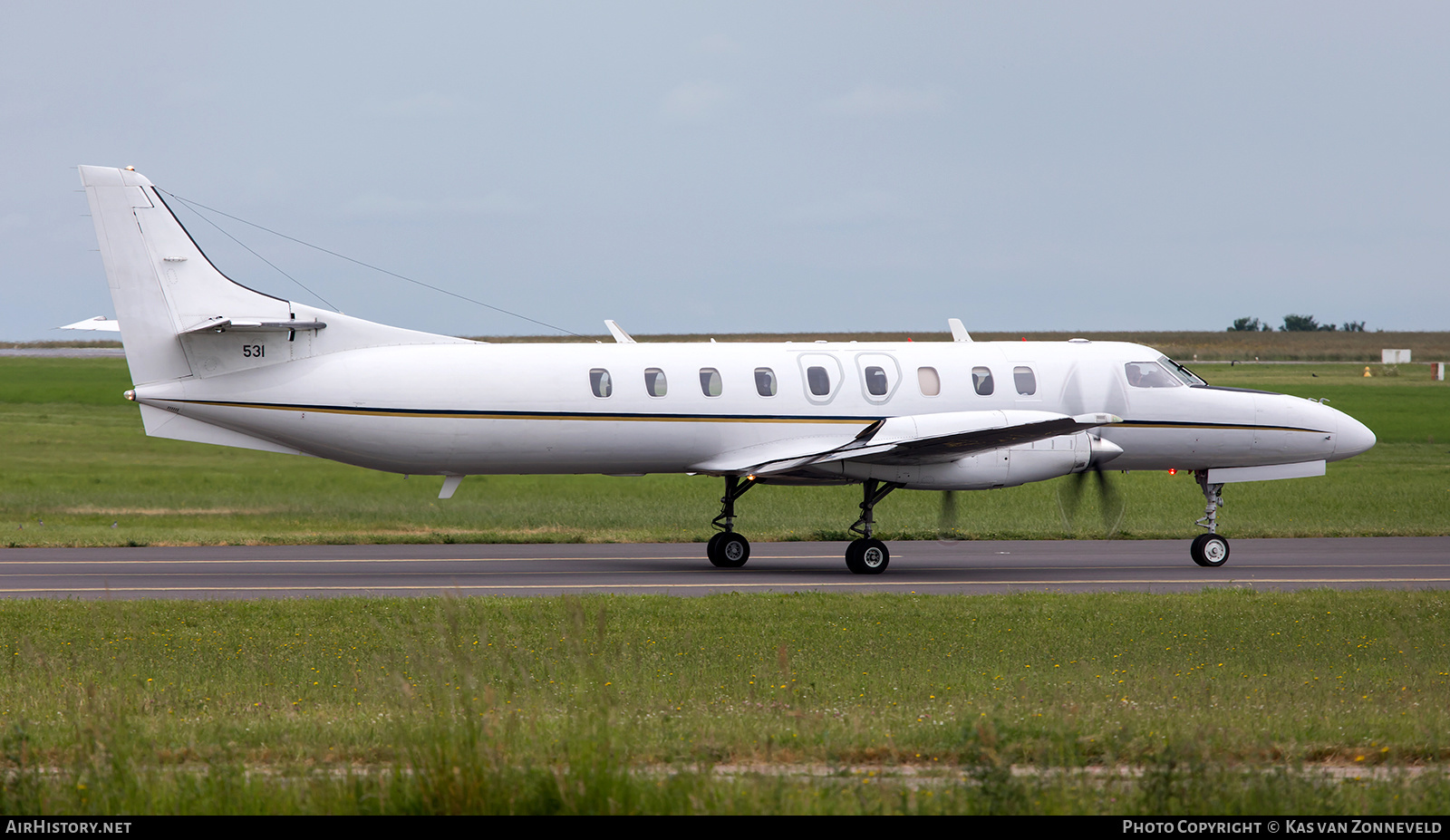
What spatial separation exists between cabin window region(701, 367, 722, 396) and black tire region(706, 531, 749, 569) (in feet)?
8.03

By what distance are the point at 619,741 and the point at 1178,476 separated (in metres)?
41.7

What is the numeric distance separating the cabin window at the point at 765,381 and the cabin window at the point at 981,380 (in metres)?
3.57

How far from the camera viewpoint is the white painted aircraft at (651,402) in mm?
20953

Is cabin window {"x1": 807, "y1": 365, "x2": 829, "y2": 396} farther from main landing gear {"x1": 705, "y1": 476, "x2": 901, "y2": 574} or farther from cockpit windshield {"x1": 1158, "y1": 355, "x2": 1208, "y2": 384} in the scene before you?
cockpit windshield {"x1": 1158, "y1": 355, "x2": 1208, "y2": 384}

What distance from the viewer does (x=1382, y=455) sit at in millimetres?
47125

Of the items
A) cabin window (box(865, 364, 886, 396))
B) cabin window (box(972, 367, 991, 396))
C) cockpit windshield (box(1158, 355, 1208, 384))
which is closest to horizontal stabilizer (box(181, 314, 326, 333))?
cabin window (box(865, 364, 886, 396))

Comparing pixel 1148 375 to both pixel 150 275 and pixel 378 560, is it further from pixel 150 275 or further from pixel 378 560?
pixel 150 275

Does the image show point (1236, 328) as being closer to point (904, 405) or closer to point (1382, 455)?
point (1382, 455)

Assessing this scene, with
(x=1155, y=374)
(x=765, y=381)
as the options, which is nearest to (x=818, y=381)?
(x=765, y=381)

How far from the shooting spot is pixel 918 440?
68.4 feet

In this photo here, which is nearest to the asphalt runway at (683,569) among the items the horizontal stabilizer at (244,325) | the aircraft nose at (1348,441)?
the aircraft nose at (1348,441)

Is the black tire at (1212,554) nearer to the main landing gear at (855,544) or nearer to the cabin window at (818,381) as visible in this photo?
the main landing gear at (855,544)

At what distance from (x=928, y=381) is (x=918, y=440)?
243 centimetres

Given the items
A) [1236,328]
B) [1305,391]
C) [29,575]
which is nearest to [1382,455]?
[1305,391]
